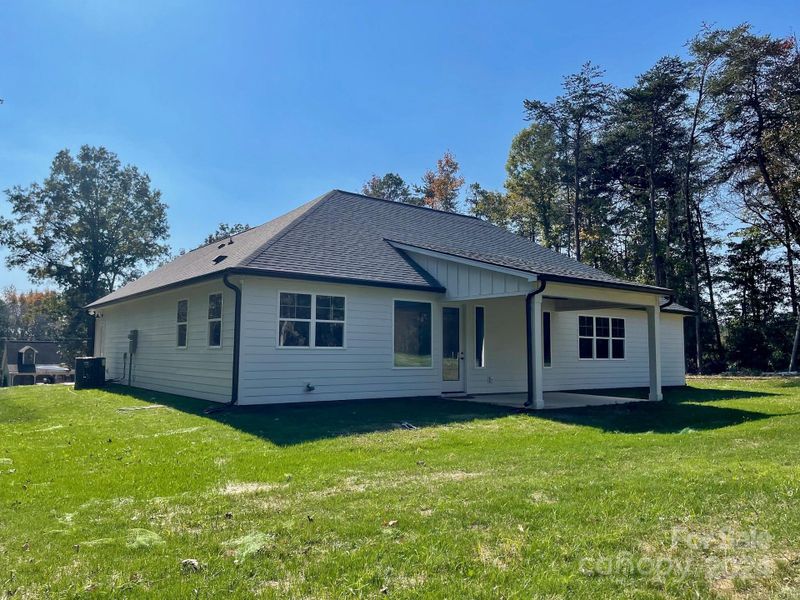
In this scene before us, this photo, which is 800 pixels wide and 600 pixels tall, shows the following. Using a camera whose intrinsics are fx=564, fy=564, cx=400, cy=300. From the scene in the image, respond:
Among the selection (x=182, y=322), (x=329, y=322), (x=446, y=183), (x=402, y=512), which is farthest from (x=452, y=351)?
(x=446, y=183)

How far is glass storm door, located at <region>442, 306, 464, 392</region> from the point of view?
1362 centimetres

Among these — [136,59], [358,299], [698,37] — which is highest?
[698,37]

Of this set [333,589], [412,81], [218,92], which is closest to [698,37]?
[412,81]

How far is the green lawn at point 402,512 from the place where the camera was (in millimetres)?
2926

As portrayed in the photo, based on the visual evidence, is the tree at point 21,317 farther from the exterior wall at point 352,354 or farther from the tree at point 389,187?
→ the exterior wall at point 352,354

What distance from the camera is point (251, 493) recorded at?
480 cm

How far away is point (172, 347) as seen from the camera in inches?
A: 576

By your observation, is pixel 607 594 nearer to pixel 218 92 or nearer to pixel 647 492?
pixel 647 492

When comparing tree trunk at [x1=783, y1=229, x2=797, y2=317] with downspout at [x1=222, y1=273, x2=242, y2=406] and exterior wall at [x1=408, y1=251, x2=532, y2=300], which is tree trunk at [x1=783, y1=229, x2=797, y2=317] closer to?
exterior wall at [x1=408, y1=251, x2=532, y2=300]

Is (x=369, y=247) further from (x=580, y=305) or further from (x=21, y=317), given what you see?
(x=21, y=317)

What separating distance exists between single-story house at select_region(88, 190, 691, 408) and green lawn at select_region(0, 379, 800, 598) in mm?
3040

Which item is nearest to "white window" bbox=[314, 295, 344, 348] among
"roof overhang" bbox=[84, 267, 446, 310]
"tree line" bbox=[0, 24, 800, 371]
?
"roof overhang" bbox=[84, 267, 446, 310]

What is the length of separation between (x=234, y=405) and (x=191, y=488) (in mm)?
5693

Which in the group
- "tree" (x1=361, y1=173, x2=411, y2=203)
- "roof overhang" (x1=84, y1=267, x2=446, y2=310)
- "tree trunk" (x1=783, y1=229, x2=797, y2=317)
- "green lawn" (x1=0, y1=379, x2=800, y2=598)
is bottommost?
"green lawn" (x1=0, y1=379, x2=800, y2=598)
